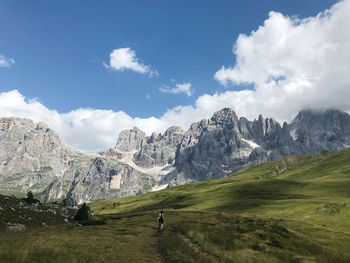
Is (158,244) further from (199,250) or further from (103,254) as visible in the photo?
(103,254)

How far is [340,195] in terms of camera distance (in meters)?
121

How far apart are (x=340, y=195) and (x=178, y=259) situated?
121542mm

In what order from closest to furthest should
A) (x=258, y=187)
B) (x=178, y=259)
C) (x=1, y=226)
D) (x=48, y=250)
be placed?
(x=48, y=250) < (x=178, y=259) < (x=1, y=226) < (x=258, y=187)

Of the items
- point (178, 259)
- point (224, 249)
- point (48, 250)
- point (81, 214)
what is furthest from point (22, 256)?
point (81, 214)

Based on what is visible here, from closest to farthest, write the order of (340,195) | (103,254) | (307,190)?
1. (103,254)
2. (340,195)
3. (307,190)

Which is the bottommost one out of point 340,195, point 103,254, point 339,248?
point 339,248

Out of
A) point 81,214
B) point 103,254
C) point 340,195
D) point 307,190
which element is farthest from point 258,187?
point 103,254

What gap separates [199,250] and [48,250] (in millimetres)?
16530

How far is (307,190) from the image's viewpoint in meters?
146

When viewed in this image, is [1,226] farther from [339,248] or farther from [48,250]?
[339,248]

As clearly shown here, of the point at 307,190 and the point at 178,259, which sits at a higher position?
the point at 307,190

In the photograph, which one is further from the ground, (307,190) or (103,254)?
(307,190)

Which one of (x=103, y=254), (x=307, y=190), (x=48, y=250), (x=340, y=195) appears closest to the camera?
(x=48, y=250)

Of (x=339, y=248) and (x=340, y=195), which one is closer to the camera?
(x=339, y=248)
